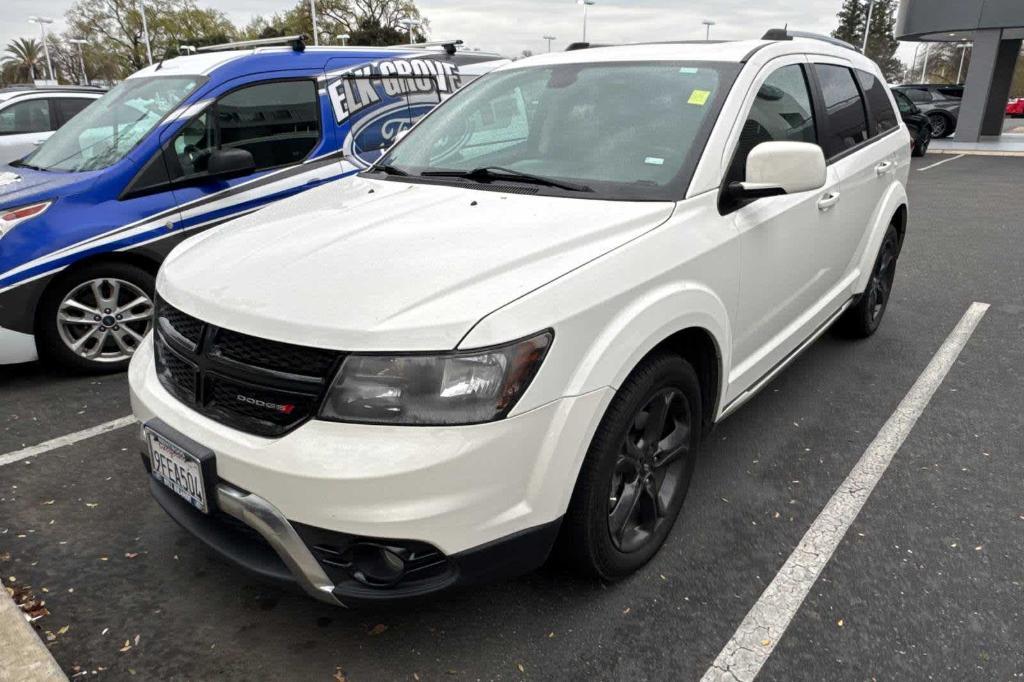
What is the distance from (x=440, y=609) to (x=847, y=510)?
5.58 ft

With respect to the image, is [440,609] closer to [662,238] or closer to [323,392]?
[323,392]

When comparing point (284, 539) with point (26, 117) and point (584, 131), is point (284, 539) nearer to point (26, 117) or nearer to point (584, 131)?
point (584, 131)

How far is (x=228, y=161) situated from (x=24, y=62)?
82.4 meters

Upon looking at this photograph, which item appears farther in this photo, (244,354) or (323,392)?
(244,354)

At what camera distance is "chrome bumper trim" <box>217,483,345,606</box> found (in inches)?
76.6

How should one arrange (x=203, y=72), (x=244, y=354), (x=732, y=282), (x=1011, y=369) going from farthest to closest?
(x=203, y=72)
(x=1011, y=369)
(x=732, y=282)
(x=244, y=354)

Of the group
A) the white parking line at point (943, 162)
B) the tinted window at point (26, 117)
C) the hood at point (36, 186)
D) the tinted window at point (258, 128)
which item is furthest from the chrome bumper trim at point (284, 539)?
the white parking line at point (943, 162)

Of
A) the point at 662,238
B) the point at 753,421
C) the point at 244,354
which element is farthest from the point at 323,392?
the point at 753,421

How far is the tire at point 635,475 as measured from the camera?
2.20 metres

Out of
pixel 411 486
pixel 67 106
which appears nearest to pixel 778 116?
pixel 411 486

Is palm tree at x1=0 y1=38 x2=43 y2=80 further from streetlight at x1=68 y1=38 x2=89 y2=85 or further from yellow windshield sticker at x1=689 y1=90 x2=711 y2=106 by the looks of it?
yellow windshield sticker at x1=689 y1=90 x2=711 y2=106

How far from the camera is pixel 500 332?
1.90 metres

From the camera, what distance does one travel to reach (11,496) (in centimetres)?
313

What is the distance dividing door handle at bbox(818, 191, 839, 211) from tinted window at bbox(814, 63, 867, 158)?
0.21 m
